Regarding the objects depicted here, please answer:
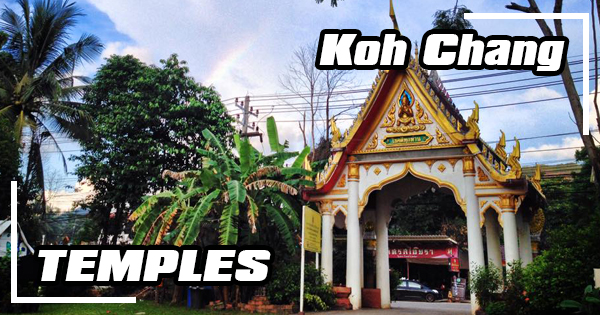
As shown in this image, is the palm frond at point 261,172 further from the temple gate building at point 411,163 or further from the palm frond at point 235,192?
the temple gate building at point 411,163

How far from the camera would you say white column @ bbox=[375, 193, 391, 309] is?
54.6 ft

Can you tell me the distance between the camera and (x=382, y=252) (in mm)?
16969

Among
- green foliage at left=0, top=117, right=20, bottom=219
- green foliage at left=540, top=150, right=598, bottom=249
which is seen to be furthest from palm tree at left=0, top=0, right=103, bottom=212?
green foliage at left=540, top=150, right=598, bottom=249

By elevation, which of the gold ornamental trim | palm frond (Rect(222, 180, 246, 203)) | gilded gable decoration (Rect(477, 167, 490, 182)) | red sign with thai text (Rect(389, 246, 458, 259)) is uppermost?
the gold ornamental trim

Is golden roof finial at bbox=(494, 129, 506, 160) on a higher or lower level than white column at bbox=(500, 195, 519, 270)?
higher

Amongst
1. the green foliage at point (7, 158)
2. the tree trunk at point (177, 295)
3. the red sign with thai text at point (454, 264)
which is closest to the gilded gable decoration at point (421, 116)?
the tree trunk at point (177, 295)

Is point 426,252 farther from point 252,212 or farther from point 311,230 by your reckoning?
point 311,230

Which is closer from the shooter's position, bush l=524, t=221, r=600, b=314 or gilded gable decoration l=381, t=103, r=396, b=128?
bush l=524, t=221, r=600, b=314

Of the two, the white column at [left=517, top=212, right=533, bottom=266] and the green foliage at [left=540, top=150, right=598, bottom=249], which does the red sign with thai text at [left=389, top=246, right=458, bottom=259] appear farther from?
the white column at [left=517, top=212, right=533, bottom=266]

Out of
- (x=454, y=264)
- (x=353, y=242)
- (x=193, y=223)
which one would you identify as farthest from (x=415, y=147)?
(x=454, y=264)

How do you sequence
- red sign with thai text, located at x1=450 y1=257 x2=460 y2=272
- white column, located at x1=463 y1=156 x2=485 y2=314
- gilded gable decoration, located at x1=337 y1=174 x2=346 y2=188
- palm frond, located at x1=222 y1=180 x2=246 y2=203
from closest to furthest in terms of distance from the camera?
white column, located at x1=463 y1=156 x2=485 y2=314 < palm frond, located at x1=222 y1=180 x2=246 y2=203 < gilded gable decoration, located at x1=337 y1=174 x2=346 y2=188 < red sign with thai text, located at x1=450 y1=257 x2=460 y2=272

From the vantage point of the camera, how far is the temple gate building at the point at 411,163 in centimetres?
1384

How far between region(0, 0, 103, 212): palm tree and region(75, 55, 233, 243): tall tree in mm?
1616

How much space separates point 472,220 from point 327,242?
13.7 feet
